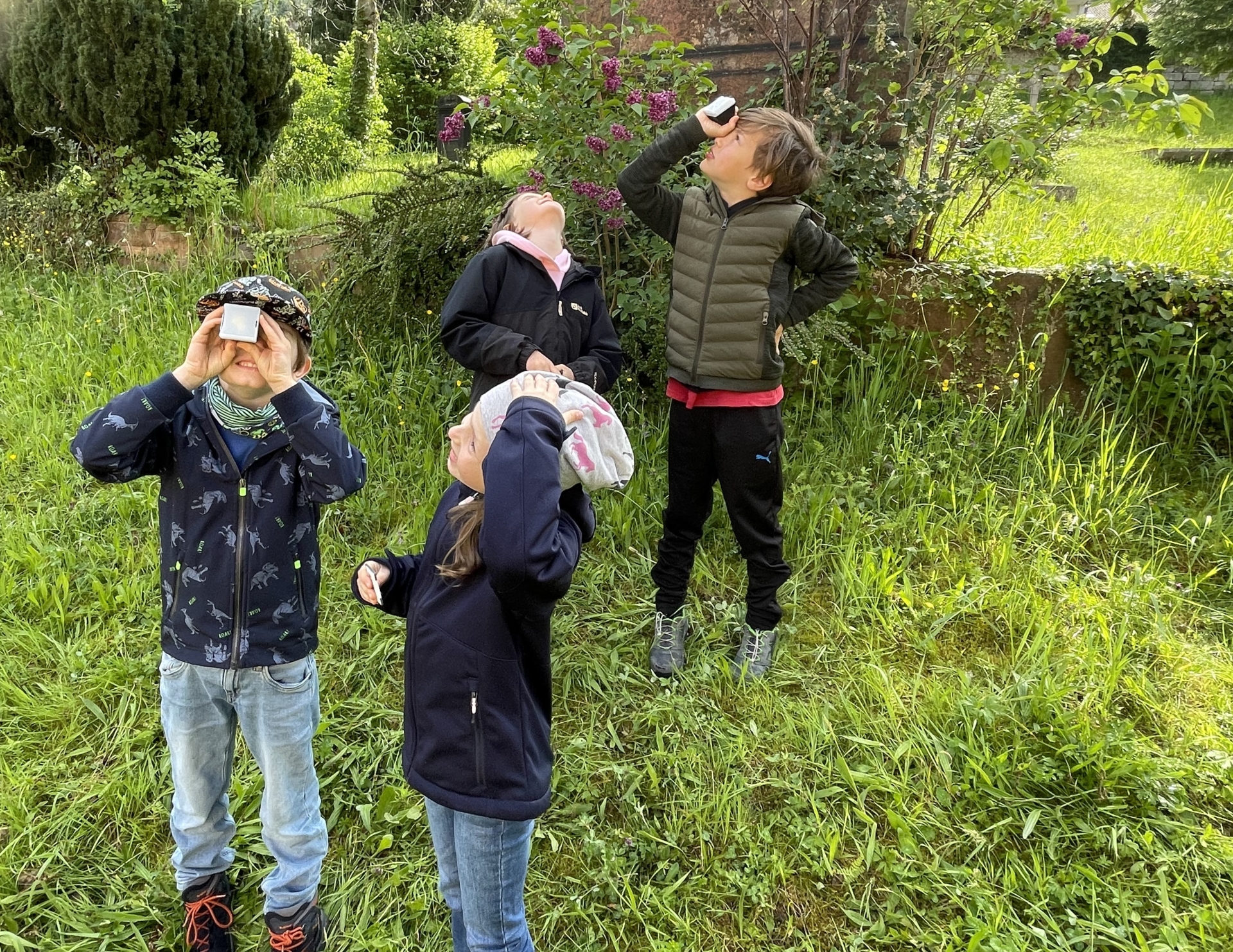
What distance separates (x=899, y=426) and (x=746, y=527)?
1.32m

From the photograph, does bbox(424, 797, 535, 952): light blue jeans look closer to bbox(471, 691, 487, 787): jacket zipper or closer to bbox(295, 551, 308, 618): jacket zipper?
bbox(471, 691, 487, 787): jacket zipper

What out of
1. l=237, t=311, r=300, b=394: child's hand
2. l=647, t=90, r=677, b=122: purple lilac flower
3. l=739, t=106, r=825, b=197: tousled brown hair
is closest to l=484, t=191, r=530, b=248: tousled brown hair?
l=647, t=90, r=677, b=122: purple lilac flower

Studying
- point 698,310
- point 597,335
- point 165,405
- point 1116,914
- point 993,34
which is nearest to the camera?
point 165,405

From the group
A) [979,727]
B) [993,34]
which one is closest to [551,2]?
[993,34]

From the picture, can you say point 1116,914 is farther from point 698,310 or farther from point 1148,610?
point 698,310

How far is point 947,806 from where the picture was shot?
2383mm

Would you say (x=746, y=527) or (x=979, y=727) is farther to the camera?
(x=746, y=527)

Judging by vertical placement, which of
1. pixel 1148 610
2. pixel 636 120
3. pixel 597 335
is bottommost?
pixel 1148 610

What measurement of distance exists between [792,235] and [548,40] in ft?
4.18

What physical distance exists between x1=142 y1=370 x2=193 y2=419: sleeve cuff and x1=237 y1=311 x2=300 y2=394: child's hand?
157 millimetres

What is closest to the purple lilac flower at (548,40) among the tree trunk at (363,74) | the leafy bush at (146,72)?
the leafy bush at (146,72)

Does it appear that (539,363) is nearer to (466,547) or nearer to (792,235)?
(792,235)

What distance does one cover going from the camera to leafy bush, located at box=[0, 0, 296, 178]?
18.0 feet

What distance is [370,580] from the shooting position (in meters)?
1.73
